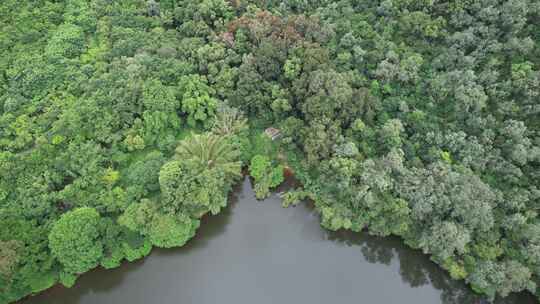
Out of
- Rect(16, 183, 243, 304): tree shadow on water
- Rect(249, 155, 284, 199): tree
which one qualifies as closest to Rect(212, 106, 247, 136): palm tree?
Rect(249, 155, 284, 199): tree

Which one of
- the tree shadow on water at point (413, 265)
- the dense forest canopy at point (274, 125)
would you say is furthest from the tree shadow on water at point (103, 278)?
the tree shadow on water at point (413, 265)

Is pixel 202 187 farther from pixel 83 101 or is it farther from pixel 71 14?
pixel 71 14

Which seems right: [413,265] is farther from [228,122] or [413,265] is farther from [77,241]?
[77,241]

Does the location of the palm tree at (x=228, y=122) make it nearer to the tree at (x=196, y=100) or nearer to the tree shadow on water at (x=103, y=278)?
the tree at (x=196, y=100)

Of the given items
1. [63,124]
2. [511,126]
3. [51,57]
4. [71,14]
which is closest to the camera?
[511,126]

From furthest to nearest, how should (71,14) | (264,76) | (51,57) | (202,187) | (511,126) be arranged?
(71,14)
(51,57)
(264,76)
(511,126)
(202,187)

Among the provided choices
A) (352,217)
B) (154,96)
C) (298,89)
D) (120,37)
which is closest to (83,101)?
(154,96)

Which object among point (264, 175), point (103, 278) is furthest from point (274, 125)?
point (103, 278)
